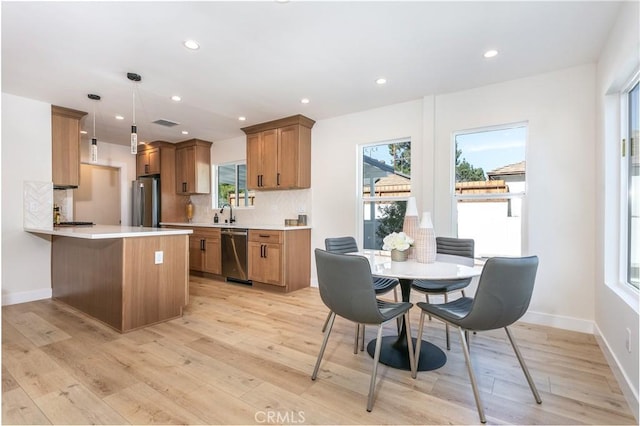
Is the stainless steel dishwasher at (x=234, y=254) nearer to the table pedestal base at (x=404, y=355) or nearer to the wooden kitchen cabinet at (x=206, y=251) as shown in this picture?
the wooden kitchen cabinet at (x=206, y=251)

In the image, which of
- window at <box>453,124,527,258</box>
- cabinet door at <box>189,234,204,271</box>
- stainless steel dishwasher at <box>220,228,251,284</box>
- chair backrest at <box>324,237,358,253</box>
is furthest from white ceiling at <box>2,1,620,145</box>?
cabinet door at <box>189,234,204,271</box>

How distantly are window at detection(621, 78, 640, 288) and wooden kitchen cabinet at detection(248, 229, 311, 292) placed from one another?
11.1ft

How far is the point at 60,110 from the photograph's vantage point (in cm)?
420

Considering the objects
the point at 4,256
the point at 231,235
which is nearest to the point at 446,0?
the point at 231,235

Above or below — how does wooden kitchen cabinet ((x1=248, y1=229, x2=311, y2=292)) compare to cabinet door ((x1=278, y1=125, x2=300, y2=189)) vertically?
below

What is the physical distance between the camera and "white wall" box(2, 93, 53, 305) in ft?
12.7

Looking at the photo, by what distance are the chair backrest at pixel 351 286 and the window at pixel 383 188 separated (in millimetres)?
2361

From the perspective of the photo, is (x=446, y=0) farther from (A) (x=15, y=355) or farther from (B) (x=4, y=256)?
(B) (x=4, y=256)

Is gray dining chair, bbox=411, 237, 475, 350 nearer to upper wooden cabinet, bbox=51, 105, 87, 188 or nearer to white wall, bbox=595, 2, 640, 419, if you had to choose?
white wall, bbox=595, 2, 640, 419

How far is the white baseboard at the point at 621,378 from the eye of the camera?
1918mm

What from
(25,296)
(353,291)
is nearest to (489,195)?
(353,291)

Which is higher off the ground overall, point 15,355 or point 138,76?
point 138,76

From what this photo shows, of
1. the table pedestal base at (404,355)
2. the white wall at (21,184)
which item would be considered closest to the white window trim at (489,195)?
the table pedestal base at (404,355)

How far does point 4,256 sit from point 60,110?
1882mm
